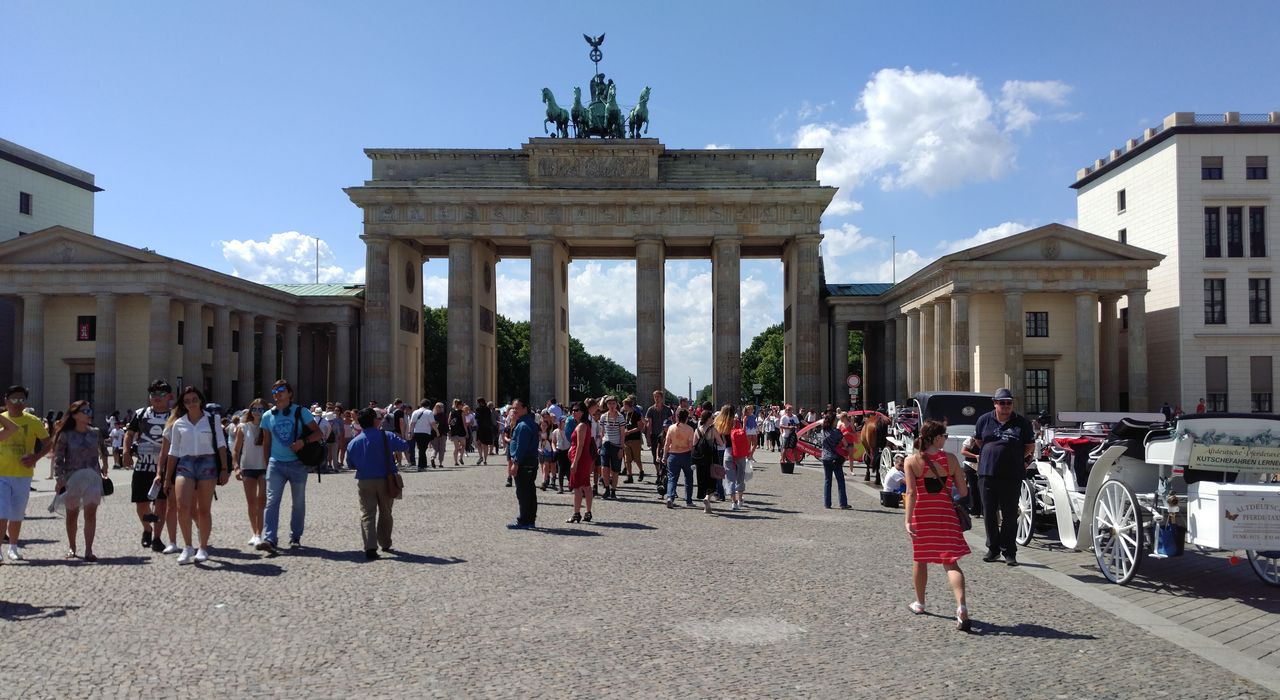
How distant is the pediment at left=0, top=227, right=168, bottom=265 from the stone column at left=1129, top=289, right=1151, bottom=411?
1744 inches

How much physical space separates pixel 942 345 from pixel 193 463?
38.6m

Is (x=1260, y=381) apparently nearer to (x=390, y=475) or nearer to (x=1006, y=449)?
(x=1006, y=449)

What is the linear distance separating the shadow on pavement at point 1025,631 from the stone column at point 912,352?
4160cm

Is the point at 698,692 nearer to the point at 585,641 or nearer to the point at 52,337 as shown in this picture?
the point at 585,641

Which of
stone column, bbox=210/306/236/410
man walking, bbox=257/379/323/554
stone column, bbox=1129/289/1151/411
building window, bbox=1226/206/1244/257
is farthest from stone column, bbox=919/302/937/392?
man walking, bbox=257/379/323/554

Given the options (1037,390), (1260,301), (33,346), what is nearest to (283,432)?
(33,346)

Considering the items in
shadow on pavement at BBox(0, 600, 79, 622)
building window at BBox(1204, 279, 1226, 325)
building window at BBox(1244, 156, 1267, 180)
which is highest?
building window at BBox(1244, 156, 1267, 180)

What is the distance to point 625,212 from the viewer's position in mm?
52219

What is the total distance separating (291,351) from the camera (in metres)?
54.4

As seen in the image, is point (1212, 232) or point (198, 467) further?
point (1212, 232)

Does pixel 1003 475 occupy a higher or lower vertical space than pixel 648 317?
lower

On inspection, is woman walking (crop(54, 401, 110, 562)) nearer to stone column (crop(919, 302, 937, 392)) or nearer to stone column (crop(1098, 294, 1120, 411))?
stone column (crop(919, 302, 937, 392))

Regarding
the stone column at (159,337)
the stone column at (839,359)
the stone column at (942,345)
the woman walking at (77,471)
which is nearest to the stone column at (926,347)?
the stone column at (942,345)

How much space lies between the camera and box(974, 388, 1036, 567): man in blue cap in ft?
35.7
